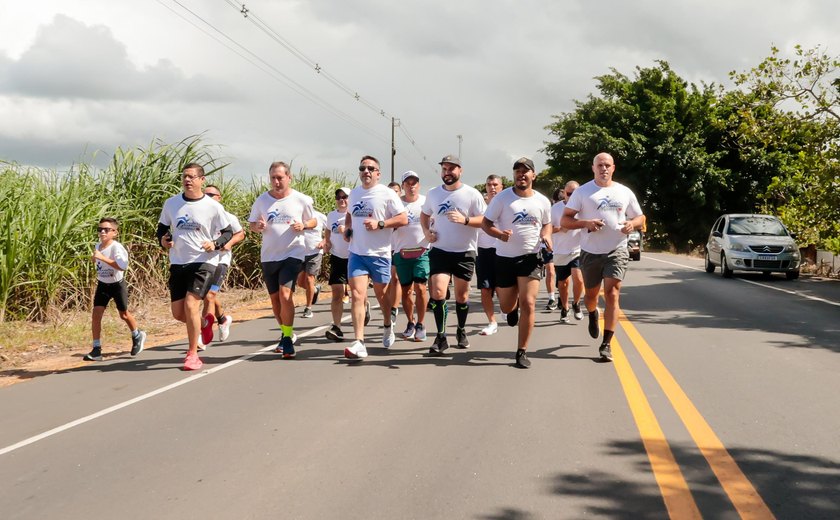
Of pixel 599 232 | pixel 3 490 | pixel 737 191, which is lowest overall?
pixel 3 490

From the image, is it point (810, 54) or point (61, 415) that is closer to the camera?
point (61, 415)

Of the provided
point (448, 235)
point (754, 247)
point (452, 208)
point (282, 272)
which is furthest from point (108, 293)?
point (754, 247)

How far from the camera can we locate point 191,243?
7.57 metres

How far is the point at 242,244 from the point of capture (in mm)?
16141

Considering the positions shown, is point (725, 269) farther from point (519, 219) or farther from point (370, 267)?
point (370, 267)

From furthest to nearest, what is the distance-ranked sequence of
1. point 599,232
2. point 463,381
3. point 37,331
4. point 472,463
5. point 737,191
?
point 737,191 → point 37,331 → point 599,232 → point 463,381 → point 472,463

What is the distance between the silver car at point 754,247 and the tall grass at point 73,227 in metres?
13.1

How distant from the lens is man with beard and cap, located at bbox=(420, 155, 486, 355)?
8.16m

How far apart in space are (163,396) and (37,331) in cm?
441

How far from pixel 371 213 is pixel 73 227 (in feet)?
17.2

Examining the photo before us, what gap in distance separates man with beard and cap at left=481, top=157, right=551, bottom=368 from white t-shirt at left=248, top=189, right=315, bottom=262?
2.10 metres

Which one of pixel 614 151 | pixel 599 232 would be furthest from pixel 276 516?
pixel 614 151

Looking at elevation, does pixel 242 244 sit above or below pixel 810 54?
below

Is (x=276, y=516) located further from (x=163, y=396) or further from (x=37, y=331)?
(x=37, y=331)
